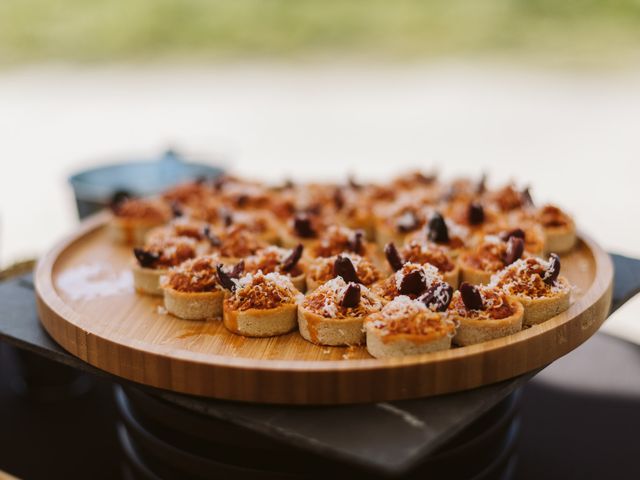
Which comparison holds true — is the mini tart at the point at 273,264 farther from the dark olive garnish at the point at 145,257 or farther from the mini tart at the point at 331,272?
the dark olive garnish at the point at 145,257

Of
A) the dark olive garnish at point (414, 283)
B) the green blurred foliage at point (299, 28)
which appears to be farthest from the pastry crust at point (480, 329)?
the green blurred foliage at point (299, 28)

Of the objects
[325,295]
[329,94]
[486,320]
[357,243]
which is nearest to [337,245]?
[357,243]

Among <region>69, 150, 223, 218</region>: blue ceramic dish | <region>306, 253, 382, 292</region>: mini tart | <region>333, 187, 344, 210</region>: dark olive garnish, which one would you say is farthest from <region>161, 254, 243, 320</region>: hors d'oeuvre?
<region>69, 150, 223, 218</region>: blue ceramic dish

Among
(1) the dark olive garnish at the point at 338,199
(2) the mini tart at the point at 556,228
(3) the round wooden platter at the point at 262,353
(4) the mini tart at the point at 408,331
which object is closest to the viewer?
(3) the round wooden platter at the point at 262,353

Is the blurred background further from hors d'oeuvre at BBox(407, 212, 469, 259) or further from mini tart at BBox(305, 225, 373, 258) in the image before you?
hors d'oeuvre at BBox(407, 212, 469, 259)

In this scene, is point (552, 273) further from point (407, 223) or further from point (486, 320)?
point (407, 223)

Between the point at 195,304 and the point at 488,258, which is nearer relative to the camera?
the point at 195,304
